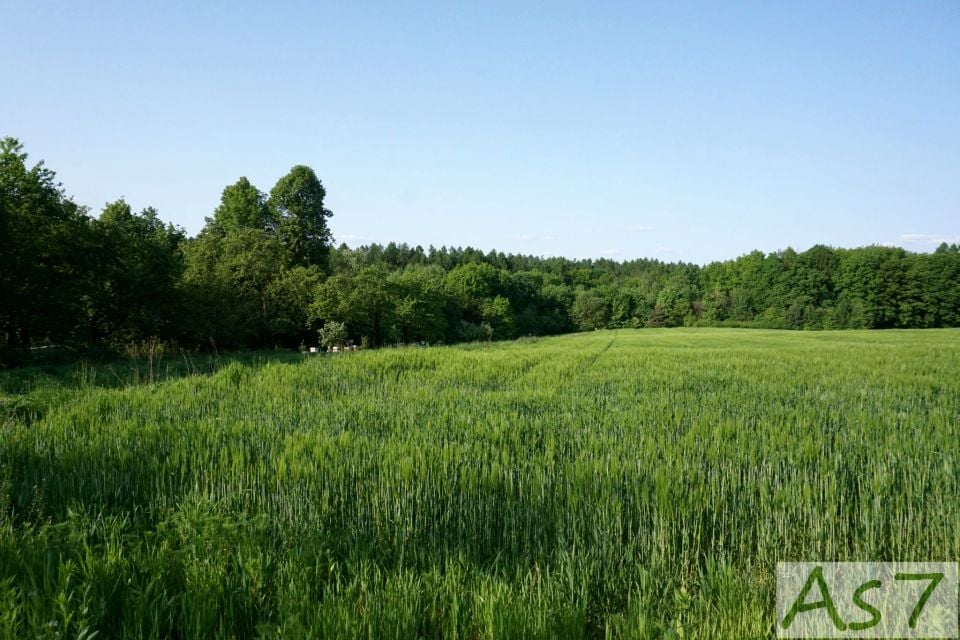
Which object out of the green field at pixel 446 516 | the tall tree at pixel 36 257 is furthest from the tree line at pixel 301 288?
the green field at pixel 446 516

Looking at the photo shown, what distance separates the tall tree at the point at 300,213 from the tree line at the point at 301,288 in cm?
12

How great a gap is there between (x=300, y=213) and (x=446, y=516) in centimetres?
4847

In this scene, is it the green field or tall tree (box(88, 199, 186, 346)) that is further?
tall tree (box(88, 199, 186, 346))

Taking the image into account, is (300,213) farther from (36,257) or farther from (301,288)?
(36,257)

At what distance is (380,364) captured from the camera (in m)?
15.6

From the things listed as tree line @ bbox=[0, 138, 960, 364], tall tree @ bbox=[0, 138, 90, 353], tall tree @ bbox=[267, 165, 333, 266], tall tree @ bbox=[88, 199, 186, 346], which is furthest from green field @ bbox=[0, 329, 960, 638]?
tall tree @ bbox=[267, 165, 333, 266]

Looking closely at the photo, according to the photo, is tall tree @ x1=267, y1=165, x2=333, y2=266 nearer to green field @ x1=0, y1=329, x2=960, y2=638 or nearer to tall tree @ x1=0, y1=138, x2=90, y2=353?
tall tree @ x1=0, y1=138, x2=90, y2=353

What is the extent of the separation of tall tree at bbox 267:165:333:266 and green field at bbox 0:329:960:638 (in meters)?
40.8

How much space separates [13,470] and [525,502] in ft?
17.5

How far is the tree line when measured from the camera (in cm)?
2047

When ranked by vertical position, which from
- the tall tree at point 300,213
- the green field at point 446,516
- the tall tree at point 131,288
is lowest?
the green field at point 446,516

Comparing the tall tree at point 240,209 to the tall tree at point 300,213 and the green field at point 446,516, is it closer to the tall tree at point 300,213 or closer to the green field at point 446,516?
the tall tree at point 300,213

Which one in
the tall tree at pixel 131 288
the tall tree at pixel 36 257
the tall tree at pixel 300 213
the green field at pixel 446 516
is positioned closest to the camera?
the green field at pixel 446 516

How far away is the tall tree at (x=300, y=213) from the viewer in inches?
1854
